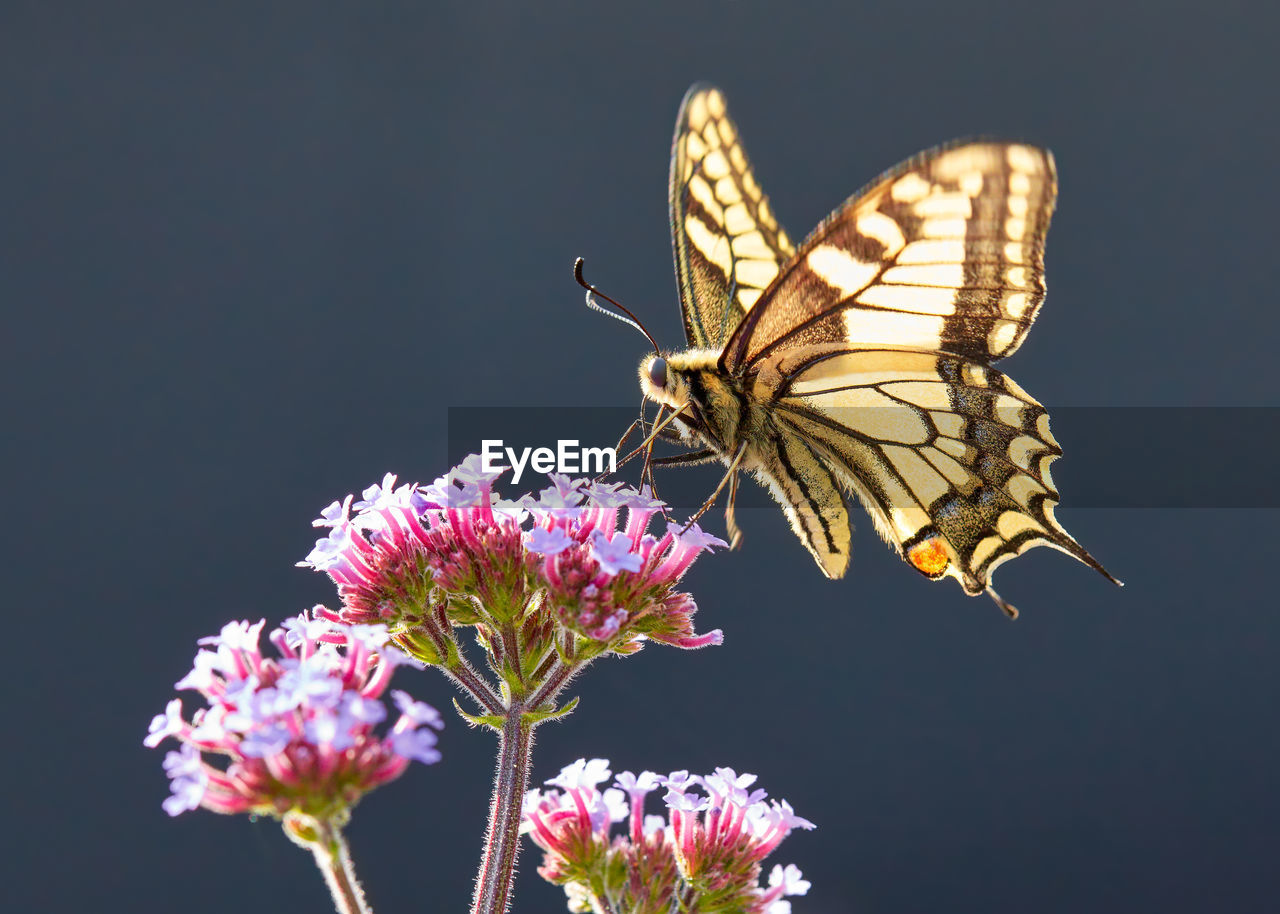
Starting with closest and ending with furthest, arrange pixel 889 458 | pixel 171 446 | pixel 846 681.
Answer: pixel 889 458 → pixel 171 446 → pixel 846 681

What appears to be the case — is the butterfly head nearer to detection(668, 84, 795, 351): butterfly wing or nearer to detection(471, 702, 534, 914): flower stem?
detection(668, 84, 795, 351): butterfly wing

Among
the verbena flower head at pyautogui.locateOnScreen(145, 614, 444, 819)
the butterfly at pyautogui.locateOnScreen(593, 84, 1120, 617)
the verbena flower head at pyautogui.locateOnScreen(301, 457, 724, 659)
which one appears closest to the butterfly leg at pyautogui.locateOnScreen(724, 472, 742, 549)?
the butterfly at pyautogui.locateOnScreen(593, 84, 1120, 617)

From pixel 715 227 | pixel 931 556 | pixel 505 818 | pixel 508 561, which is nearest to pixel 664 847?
pixel 505 818

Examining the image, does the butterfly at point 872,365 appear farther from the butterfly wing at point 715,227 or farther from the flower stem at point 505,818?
the flower stem at point 505,818

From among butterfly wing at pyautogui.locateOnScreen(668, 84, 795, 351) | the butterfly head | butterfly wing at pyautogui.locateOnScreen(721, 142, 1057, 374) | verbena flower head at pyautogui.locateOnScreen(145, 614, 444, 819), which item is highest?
butterfly wing at pyautogui.locateOnScreen(668, 84, 795, 351)

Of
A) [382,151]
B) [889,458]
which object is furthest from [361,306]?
[889,458]

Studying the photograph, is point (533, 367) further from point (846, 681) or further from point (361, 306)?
point (846, 681)
